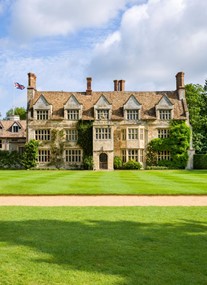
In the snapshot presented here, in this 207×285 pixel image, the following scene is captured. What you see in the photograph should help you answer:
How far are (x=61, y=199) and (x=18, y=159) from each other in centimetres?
3107

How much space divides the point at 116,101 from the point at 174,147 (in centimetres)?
932

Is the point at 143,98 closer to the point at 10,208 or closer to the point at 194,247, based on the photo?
the point at 10,208

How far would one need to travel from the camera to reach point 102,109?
140 ft

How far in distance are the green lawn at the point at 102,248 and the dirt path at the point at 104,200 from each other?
223cm

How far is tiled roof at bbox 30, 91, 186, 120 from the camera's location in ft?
142

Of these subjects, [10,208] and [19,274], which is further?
[10,208]

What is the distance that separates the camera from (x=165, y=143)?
1642 inches

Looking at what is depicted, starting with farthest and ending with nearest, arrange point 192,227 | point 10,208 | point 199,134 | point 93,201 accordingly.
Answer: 1. point 199,134
2. point 93,201
3. point 10,208
4. point 192,227

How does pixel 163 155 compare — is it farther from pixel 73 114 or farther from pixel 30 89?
pixel 30 89

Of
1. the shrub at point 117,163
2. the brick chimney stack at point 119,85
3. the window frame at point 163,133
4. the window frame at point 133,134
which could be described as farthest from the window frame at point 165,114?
the shrub at point 117,163

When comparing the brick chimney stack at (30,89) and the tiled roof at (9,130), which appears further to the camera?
the tiled roof at (9,130)

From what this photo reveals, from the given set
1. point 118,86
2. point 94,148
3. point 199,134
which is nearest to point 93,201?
point 94,148

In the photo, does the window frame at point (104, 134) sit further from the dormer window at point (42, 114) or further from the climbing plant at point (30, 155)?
the climbing plant at point (30, 155)

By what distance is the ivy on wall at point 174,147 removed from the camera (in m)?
41.3
